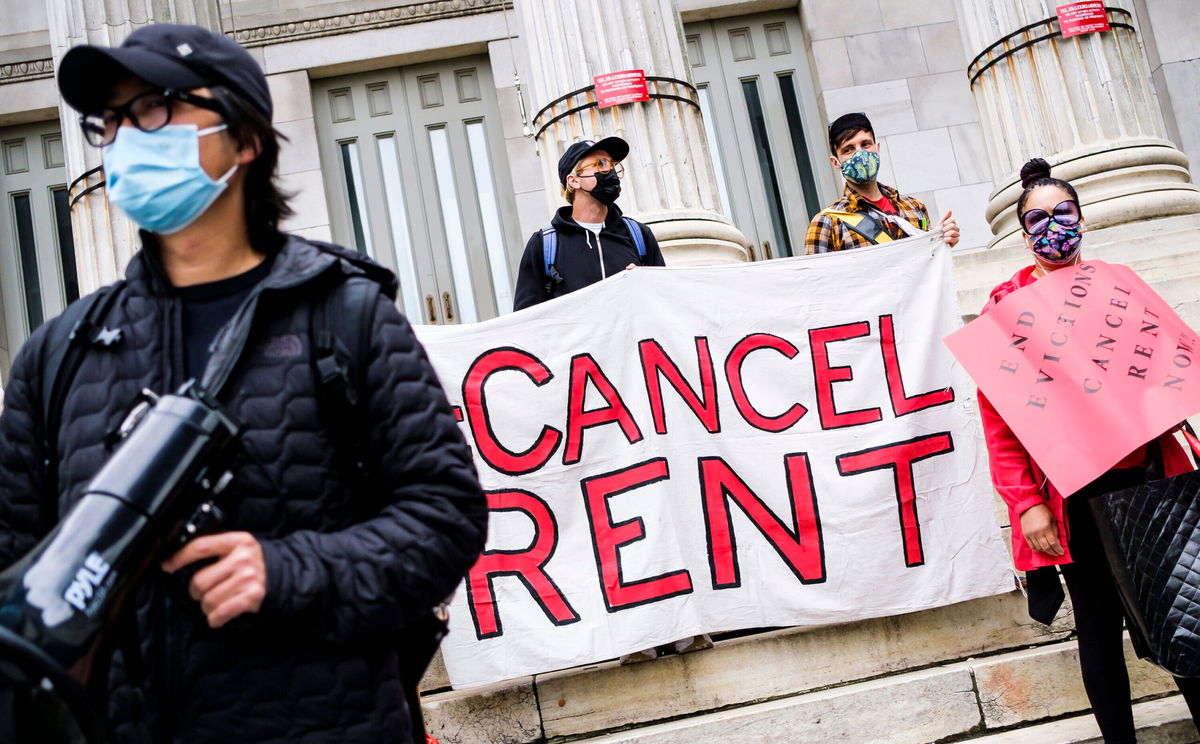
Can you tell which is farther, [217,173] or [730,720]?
[730,720]

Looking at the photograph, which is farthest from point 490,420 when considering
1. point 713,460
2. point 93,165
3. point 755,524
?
point 93,165

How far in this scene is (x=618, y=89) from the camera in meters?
7.07

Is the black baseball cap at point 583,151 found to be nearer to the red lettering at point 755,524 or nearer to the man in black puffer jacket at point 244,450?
the red lettering at point 755,524

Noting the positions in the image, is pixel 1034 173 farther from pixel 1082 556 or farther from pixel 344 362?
pixel 344 362

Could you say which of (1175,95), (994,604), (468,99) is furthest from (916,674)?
(1175,95)

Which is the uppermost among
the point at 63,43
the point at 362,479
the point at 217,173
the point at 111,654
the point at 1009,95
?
the point at 63,43

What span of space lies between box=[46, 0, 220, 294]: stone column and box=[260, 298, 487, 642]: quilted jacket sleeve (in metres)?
6.31

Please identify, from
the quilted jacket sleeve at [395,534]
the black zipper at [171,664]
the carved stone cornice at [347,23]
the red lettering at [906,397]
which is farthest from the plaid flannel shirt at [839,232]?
the carved stone cornice at [347,23]

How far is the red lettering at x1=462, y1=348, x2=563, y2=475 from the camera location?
14.5 ft

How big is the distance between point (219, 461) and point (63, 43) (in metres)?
7.35

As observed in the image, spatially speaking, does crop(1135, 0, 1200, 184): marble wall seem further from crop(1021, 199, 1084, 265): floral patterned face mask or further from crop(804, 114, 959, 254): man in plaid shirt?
crop(1021, 199, 1084, 265): floral patterned face mask

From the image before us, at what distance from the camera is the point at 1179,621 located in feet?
10.2

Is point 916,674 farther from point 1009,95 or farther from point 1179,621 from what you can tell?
point 1009,95

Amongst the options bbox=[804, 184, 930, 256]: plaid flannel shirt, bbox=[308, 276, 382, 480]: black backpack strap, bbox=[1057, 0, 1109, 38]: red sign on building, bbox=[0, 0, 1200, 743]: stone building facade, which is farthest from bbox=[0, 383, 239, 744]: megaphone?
bbox=[1057, 0, 1109, 38]: red sign on building
